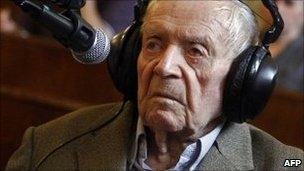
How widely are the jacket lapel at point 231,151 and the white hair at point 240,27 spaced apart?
0.55ft

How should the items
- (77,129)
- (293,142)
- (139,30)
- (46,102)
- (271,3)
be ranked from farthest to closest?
(46,102)
(293,142)
(77,129)
(139,30)
(271,3)

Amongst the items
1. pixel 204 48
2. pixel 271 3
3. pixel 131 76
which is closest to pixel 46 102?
pixel 131 76

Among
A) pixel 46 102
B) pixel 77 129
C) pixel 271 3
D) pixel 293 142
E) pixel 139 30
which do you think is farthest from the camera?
pixel 46 102

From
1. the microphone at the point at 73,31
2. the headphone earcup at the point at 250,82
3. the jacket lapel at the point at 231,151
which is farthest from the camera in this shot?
the jacket lapel at the point at 231,151

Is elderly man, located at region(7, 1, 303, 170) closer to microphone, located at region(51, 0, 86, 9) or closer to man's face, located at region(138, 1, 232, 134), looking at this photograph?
man's face, located at region(138, 1, 232, 134)

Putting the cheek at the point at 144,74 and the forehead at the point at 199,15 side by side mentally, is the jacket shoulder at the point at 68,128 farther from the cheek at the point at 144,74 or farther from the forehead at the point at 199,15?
the forehead at the point at 199,15

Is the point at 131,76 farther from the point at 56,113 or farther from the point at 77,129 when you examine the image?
the point at 56,113

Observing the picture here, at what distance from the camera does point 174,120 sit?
0.99 metres

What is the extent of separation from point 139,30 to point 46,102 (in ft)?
2.31

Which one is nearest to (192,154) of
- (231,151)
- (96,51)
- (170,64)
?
(231,151)

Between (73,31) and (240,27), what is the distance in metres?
0.37

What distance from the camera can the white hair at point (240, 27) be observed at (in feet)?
3.27

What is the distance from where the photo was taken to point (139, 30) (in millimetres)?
1056

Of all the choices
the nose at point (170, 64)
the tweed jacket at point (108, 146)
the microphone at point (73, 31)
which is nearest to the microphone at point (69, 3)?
the microphone at point (73, 31)
